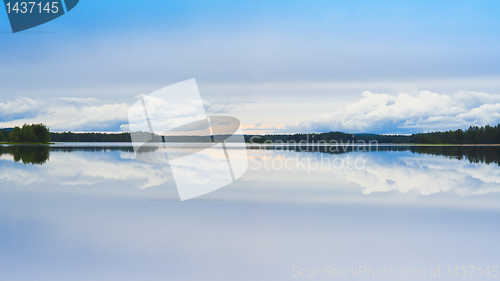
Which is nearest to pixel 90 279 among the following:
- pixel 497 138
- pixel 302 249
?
pixel 302 249

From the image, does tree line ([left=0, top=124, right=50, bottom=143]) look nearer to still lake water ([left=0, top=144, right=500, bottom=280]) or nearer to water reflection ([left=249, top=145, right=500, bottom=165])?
water reflection ([left=249, top=145, right=500, bottom=165])

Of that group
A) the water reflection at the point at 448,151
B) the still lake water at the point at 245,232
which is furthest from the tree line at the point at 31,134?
the still lake water at the point at 245,232

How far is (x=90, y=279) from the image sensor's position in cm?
511

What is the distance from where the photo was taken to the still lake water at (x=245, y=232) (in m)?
5.44

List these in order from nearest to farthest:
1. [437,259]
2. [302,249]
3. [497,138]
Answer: [437,259] → [302,249] → [497,138]

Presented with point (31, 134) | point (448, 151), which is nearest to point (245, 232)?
point (448, 151)

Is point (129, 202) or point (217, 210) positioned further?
point (129, 202)

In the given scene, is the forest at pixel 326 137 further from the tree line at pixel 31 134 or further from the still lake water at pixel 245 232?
the still lake water at pixel 245 232

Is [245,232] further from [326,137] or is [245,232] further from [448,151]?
[326,137]

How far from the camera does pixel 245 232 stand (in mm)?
7062

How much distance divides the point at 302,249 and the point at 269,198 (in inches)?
176

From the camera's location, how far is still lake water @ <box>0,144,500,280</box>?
5.44m

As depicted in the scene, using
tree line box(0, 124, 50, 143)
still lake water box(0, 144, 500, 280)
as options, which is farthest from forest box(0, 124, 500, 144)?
still lake water box(0, 144, 500, 280)

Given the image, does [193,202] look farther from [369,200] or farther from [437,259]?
[437,259]
